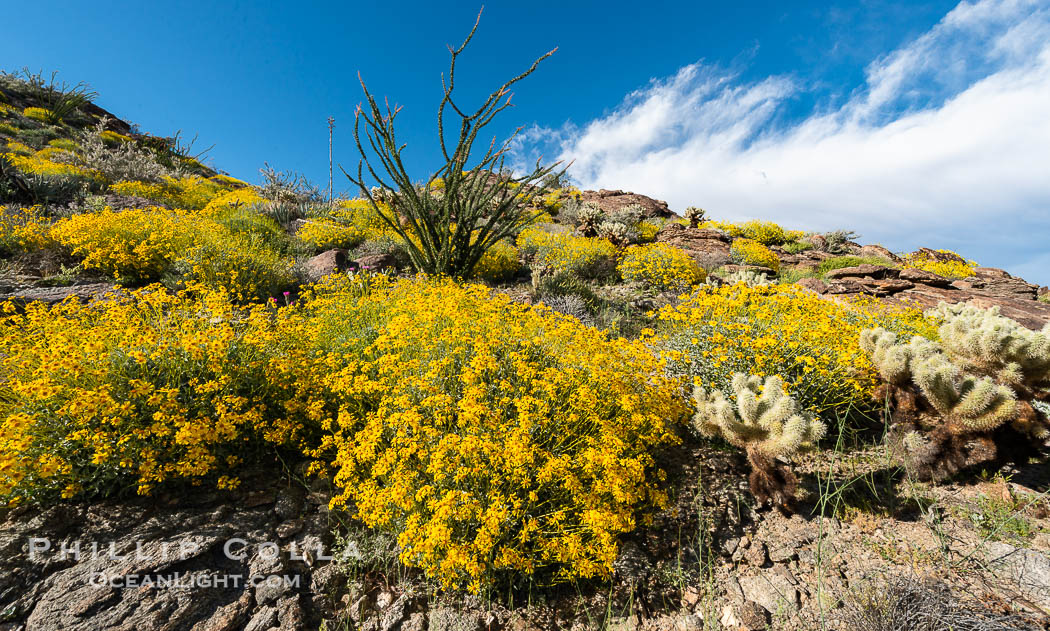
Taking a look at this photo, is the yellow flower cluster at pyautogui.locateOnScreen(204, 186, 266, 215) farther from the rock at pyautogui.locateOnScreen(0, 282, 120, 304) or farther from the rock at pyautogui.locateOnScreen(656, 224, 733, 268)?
the rock at pyautogui.locateOnScreen(656, 224, 733, 268)

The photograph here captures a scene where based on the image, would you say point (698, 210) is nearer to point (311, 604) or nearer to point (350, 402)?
point (350, 402)

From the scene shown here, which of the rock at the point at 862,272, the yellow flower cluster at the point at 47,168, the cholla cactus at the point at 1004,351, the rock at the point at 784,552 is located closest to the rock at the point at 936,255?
the rock at the point at 862,272

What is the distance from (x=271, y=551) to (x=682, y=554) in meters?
2.67

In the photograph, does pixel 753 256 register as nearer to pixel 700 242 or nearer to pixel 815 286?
pixel 700 242

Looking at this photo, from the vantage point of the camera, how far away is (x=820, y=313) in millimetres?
4348

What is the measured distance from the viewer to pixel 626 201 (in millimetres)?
19719

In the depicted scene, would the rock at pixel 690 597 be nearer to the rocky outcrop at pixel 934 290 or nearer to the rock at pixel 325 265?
the rocky outcrop at pixel 934 290

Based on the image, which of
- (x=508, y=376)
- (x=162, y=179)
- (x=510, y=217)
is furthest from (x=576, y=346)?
(x=162, y=179)

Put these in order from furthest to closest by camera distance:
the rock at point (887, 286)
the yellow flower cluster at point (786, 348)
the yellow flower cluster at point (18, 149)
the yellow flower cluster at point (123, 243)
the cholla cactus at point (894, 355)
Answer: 1. the yellow flower cluster at point (18, 149)
2. the rock at point (887, 286)
3. the yellow flower cluster at point (123, 243)
4. the yellow flower cluster at point (786, 348)
5. the cholla cactus at point (894, 355)

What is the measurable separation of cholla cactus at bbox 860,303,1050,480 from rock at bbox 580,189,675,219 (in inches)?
612

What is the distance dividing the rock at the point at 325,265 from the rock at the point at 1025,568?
8402 millimetres

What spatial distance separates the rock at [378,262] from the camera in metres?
7.83

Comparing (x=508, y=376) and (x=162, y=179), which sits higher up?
(x=162, y=179)

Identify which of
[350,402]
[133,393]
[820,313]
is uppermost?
[820,313]
